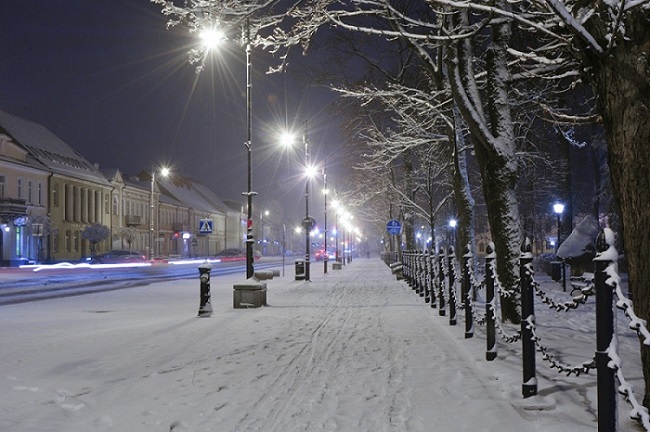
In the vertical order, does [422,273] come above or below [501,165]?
below

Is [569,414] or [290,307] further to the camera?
[290,307]

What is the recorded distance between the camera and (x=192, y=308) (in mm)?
17250

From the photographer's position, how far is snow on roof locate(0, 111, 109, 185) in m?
54.0

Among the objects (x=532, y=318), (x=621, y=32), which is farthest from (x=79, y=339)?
(x=621, y=32)

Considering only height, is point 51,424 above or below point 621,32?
below

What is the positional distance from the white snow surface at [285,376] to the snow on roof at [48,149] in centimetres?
4430

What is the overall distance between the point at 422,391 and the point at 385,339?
4072 mm

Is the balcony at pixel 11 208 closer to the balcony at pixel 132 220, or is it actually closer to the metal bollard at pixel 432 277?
the balcony at pixel 132 220

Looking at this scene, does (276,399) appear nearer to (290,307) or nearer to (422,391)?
(422,391)

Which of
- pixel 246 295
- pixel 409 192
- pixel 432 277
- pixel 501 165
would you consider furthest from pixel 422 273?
pixel 409 192

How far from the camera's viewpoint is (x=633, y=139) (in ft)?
16.8

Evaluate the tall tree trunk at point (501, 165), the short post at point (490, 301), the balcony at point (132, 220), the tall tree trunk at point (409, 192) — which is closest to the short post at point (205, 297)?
the tall tree trunk at point (501, 165)

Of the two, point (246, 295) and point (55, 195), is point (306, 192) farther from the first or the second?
point (55, 195)

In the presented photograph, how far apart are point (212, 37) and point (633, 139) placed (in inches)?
307
